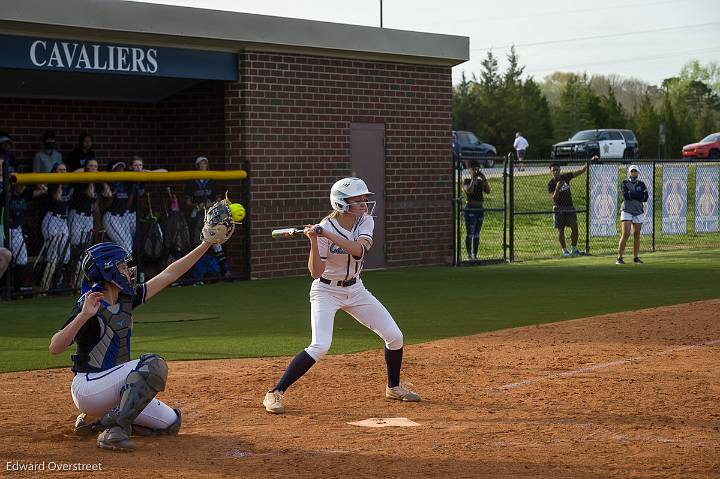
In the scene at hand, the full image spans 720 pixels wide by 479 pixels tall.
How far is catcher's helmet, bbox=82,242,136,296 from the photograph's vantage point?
23.9 ft

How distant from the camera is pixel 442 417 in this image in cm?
841

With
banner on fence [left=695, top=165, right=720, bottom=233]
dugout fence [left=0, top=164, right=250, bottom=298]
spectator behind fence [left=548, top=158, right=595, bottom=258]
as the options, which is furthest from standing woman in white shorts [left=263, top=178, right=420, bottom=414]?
banner on fence [left=695, top=165, right=720, bottom=233]

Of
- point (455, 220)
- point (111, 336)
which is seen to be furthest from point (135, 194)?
point (111, 336)

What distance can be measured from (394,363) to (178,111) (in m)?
13.7

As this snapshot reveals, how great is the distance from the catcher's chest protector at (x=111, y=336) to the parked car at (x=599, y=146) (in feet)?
143

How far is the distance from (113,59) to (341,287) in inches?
437

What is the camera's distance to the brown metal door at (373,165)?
22.2 m

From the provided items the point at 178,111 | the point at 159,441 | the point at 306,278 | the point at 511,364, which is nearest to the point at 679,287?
the point at 306,278

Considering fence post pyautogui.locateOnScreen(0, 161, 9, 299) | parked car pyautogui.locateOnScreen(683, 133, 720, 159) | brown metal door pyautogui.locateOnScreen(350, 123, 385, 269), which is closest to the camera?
fence post pyautogui.locateOnScreen(0, 161, 9, 299)

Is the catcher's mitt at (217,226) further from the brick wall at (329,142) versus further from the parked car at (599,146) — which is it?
the parked car at (599,146)

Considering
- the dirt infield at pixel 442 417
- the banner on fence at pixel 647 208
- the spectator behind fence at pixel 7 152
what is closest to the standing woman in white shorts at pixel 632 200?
the banner on fence at pixel 647 208

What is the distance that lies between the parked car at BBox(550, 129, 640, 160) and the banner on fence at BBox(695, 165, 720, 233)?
66.9 feet

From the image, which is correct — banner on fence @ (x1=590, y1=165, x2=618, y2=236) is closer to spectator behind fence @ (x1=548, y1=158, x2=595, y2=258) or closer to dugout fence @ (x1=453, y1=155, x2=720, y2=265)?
dugout fence @ (x1=453, y1=155, x2=720, y2=265)

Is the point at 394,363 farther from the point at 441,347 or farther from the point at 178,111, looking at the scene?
the point at 178,111
